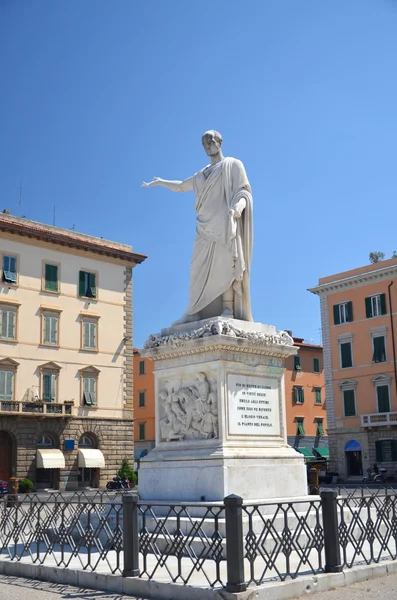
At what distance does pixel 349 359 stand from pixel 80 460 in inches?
743

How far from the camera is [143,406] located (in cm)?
6203

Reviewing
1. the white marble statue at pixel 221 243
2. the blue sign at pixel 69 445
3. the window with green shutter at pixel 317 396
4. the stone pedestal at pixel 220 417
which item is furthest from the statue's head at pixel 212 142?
the window with green shutter at pixel 317 396

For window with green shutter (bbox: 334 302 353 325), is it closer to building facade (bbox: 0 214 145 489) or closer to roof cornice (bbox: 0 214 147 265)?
roof cornice (bbox: 0 214 147 265)

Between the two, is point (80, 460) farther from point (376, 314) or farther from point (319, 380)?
point (319, 380)

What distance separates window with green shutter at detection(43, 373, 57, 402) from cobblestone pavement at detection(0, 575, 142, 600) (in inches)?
1201

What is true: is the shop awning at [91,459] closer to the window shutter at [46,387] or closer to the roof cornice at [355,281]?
the window shutter at [46,387]

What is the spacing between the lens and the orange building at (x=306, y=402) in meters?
58.2

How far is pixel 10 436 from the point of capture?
3694 centimetres

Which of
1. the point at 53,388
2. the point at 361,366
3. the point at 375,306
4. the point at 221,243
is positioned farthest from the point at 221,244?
the point at 361,366

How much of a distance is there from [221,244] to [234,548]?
5323mm

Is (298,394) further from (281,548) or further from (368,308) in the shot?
(281,548)

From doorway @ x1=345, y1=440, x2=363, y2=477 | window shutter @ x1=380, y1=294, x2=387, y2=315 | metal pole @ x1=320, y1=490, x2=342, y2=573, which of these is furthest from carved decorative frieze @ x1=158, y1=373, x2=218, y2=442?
doorway @ x1=345, y1=440, x2=363, y2=477

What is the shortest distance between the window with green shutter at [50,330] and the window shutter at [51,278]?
1597 millimetres

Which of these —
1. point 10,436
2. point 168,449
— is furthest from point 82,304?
point 168,449
